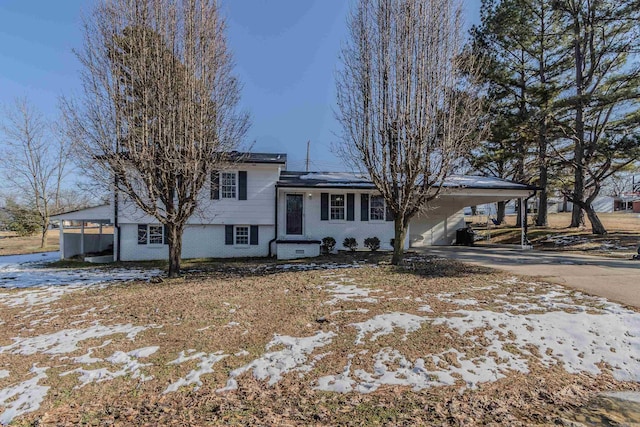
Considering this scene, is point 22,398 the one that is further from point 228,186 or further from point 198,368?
point 228,186

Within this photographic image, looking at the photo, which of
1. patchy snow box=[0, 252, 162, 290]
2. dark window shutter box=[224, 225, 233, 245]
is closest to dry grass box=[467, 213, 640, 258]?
dark window shutter box=[224, 225, 233, 245]

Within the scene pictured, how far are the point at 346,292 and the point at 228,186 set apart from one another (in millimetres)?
9191

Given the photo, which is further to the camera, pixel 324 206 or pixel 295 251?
pixel 324 206

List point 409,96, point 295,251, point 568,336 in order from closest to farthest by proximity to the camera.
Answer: point 568,336 < point 409,96 < point 295,251

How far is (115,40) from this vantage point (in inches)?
316

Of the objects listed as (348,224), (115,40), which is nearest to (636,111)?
(348,224)

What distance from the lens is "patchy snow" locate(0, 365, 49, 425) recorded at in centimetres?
331

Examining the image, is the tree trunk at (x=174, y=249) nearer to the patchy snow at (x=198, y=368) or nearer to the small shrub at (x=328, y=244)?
the patchy snow at (x=198, y=368)

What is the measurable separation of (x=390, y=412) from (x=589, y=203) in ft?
66.8

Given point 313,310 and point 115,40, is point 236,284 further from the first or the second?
point 115,40

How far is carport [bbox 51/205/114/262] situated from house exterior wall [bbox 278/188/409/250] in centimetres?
754

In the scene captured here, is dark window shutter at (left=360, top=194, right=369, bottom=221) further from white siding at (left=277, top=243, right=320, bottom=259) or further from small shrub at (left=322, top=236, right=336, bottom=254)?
white siding at (left=277, top=243, right=320, bottom=259)

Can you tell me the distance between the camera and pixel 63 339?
4984 mm

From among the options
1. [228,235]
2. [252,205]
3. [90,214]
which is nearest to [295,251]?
[252,205]
